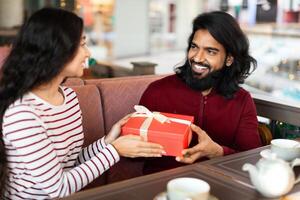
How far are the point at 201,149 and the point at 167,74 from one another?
1130mm

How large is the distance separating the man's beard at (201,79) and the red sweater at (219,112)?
0.11 feet

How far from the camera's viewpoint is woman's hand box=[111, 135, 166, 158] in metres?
1.47

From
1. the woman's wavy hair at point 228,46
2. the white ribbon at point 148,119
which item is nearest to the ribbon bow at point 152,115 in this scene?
the white ribbon at point 148,119

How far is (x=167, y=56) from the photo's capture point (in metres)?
8.40

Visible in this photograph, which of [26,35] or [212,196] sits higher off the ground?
[26,35]

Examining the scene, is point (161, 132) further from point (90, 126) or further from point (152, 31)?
point (152, 31)

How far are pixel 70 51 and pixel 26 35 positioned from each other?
14 cm

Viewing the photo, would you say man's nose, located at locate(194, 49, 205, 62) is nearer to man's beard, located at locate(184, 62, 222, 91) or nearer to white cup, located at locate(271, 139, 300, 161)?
man's beard, located at locate(184, 62, 222, 91)

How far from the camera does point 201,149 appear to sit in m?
1.64

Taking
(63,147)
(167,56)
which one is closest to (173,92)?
(63,147)

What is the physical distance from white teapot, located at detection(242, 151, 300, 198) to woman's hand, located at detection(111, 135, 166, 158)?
404 millimetres

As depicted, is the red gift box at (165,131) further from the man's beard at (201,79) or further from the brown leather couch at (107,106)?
the brown leather couch at (107,106)

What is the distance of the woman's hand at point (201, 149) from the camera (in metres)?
1.61

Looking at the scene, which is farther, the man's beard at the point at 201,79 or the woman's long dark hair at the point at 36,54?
the man's beard at the point at 201,79
